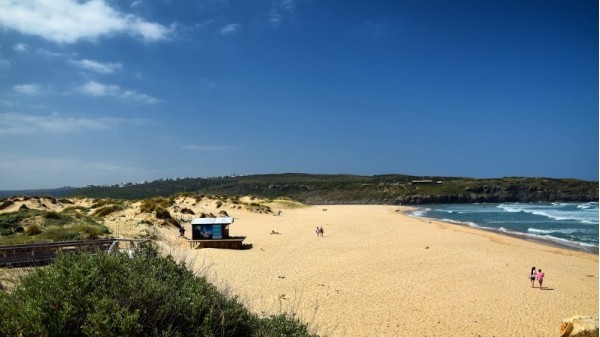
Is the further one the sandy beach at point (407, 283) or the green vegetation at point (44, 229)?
the green vegetation at point (44, 229)

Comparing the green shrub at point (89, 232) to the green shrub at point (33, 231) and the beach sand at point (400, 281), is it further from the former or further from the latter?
the beach sand at point (400, 281)

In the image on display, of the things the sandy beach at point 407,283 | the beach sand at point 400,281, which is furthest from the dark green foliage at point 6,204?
the sandy beach at point 407,283

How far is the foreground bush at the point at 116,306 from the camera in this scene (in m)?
4.35

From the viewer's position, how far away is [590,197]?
100188 millimetres

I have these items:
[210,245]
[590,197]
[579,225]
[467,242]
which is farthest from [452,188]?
[210,245]

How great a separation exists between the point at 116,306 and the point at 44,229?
1838 cm

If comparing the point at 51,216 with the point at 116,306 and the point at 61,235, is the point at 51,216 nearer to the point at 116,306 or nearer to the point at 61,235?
the point at 61,235

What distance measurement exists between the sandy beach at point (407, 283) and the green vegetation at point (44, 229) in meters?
4.10

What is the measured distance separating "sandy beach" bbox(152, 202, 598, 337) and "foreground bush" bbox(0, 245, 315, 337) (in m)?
1.15

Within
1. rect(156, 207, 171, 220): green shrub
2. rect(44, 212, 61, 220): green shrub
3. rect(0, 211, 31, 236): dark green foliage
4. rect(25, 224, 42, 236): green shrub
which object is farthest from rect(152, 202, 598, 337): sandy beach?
rect(0, 211, 31, 236): dark green foliage

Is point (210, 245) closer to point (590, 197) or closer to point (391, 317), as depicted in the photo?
point (391, 317)

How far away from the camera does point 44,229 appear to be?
65.2ft

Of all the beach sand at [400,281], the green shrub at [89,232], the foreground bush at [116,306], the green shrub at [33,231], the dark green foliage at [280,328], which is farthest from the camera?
the green shrub at [89,232]

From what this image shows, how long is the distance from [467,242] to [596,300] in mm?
13758
